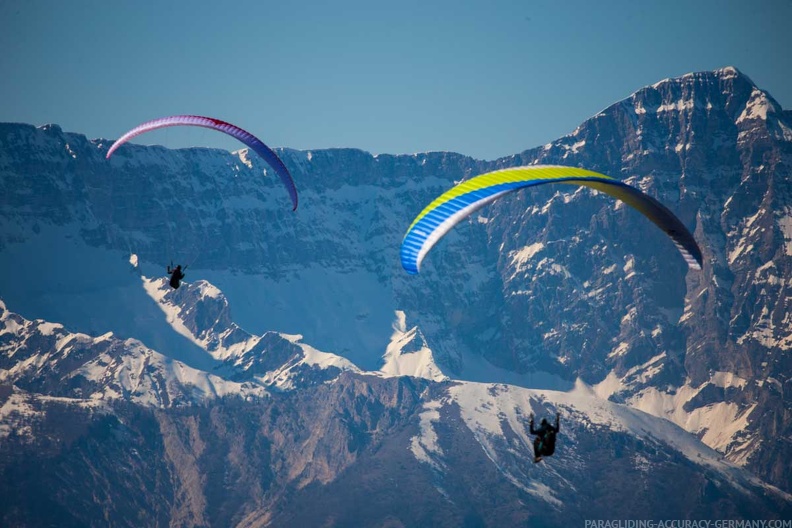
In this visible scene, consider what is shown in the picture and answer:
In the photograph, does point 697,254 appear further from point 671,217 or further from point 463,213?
point 463,213

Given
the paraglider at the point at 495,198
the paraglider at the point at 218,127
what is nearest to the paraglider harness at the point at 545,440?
the paraglider at the point at 495,198

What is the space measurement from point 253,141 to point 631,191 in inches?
1091

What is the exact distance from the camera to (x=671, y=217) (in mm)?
85688

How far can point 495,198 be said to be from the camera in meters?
82.9

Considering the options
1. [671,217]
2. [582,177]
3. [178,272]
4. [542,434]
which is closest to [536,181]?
[582,177]

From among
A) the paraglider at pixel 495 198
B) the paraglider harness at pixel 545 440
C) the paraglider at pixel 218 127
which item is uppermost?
the paraglider at pixel 218 127

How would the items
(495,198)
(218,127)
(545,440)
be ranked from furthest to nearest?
(218,127), (495,198), (545,440)

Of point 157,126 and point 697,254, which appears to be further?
point 157,126

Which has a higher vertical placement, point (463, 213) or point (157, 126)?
point (157, 126)

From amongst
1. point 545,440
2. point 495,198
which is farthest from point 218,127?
point 545,440

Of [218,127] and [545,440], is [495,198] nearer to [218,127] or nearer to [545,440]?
→ [545,440]

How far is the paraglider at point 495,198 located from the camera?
8231 cm

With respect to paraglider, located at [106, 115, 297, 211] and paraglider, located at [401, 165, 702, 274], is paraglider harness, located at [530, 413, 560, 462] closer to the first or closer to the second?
paraglider, located at [401, 165, 702, 274]

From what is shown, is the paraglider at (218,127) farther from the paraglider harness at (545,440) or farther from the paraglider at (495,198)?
the paraglider harness at (545,440)
